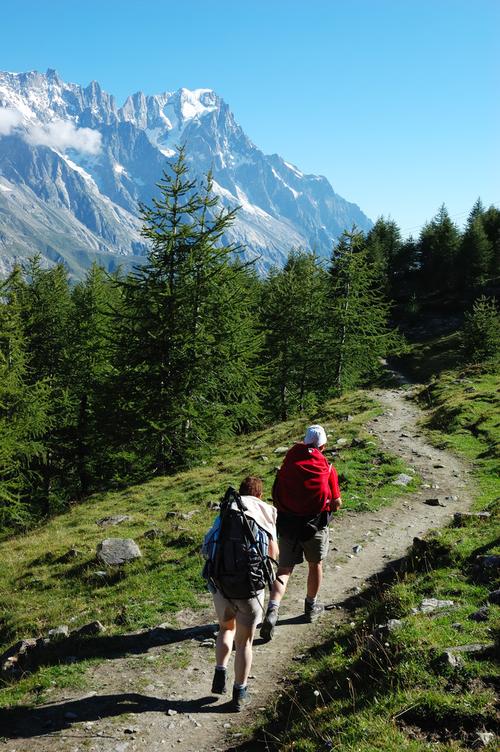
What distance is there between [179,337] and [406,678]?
17.1 m

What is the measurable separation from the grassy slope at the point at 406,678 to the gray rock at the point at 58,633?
4138 mm

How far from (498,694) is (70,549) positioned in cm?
1096

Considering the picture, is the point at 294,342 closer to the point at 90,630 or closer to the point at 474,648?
the point at 90,630

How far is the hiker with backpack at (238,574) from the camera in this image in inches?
251

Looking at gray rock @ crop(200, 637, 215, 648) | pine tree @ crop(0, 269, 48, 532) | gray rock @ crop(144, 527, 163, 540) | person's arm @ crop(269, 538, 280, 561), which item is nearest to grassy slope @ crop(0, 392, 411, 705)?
gray rock @ crop(144, 527, 163, 540)

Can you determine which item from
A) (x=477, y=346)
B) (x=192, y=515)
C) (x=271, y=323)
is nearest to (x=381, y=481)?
(x=192, y=515)

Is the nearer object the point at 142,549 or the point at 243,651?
the point at 243,651

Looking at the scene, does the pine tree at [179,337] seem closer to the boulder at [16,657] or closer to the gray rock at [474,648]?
the boulder at [16,657]

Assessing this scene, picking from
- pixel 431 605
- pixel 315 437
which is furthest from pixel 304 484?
pixel 431 605

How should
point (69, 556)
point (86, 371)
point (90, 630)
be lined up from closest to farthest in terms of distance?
point (90, 630)
point (69, 556)
point (86, 371)

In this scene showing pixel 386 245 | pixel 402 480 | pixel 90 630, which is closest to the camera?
pixel 90 630

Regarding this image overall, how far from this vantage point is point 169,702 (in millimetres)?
6809

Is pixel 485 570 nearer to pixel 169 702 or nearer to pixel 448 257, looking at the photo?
pixel 169 702

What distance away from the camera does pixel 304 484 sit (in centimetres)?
834
